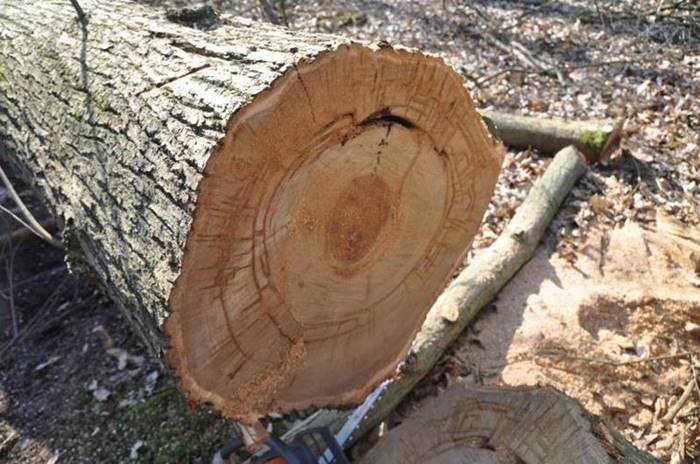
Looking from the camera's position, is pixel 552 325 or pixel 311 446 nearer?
pixel 311 446

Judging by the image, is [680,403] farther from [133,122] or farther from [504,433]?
[133,122]

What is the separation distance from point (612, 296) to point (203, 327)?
7.58 feet

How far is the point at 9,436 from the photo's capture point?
2768 millimetres

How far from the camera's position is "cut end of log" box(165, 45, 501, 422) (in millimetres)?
1577

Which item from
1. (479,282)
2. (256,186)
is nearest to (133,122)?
(256,186)

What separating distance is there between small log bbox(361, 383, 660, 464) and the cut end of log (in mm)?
430

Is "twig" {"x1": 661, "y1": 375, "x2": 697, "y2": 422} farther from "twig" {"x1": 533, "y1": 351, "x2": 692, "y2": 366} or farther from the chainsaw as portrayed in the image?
the chainsaw

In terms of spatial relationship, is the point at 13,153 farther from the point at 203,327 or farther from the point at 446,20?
the point at 446,20

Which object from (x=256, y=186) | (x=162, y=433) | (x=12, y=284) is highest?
(x=256, y=186)

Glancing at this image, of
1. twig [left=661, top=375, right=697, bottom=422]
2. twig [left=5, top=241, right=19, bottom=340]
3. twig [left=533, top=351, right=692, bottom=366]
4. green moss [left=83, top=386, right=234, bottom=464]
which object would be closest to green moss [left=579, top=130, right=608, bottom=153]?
twig [left=533, top=351, right=692, bottom=366]

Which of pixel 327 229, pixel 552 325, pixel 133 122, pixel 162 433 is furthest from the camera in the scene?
pixel 552 325

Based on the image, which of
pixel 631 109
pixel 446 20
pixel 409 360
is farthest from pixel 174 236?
pixel 446 20

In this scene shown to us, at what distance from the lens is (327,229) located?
1944mm

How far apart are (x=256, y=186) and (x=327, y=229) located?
0.40 metres
